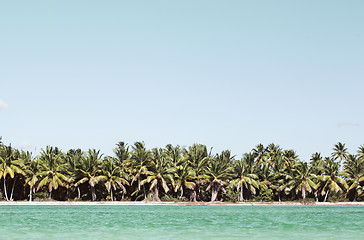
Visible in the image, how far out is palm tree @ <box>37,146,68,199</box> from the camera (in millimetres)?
72125

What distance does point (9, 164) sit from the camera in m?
71.7

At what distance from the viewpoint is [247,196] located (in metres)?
83.9

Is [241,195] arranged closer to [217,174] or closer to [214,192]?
[214,192]

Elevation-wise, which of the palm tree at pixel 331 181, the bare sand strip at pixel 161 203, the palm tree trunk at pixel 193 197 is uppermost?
the palm tree at pixel 331 181

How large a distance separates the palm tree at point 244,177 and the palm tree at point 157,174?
11.9 meters

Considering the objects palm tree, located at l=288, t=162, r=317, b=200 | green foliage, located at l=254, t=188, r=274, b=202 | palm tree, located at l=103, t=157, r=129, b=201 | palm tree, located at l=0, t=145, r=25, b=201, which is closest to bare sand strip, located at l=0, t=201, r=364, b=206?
green foliage, located at l=254, t=188, r=274, b=202

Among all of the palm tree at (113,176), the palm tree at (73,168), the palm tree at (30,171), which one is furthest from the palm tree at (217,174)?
the palm tree at (30,171)

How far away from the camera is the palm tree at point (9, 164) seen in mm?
69656

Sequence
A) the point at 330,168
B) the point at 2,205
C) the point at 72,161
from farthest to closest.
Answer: the point at 330,168 → the point at 72,161 → the point at 2,205

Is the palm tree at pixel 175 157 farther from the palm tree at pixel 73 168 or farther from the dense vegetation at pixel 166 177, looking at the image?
the palm tree at pixel 73 168

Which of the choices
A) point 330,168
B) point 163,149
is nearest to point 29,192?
point 163,149

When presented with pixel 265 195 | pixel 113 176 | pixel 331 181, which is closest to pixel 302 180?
pixel 331 181

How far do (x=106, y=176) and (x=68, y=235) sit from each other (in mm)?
50803

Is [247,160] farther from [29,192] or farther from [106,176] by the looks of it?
[29,192]
